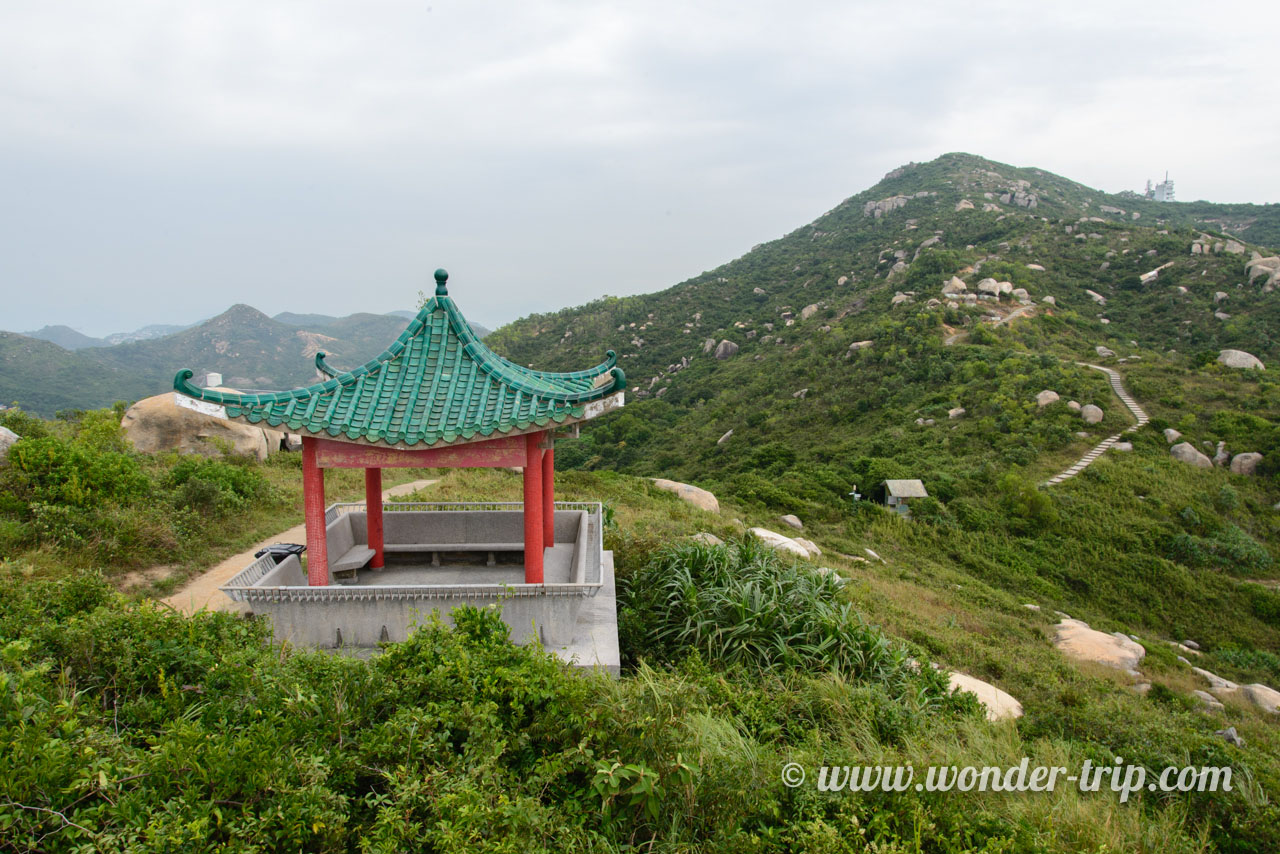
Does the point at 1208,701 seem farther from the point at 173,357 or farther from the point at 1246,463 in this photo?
the point at 173,357

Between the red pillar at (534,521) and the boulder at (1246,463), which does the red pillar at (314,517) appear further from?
the boulder at (1246,463)

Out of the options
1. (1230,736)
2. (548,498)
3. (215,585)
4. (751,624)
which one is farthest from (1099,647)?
(215,585)

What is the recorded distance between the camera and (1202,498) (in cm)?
2145

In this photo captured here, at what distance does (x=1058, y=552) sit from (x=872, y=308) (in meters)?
26.4

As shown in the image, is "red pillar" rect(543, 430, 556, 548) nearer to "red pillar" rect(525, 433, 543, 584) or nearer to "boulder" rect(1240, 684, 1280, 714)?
"red pillar" rect(525, 433, 543, 584)

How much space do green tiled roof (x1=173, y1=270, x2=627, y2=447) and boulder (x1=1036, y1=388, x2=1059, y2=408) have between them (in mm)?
27624

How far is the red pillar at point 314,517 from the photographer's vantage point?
6.73 m

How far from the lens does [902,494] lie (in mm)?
23547

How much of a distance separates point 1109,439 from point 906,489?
9.63 metres

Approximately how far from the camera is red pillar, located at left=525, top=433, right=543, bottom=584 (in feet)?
23.0

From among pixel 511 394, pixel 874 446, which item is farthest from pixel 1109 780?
pixel 874 446

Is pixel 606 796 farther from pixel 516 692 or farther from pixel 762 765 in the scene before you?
pixel 762 765

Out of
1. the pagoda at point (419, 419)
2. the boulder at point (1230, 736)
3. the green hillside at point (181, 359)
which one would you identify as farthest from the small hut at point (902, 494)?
the green hillside at point (181, 359)

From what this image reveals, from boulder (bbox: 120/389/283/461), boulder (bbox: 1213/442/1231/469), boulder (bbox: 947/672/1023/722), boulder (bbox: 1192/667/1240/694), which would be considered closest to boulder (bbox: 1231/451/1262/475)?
boulder (bbox: 1213/442/1231/469)
